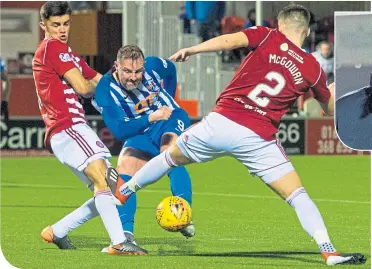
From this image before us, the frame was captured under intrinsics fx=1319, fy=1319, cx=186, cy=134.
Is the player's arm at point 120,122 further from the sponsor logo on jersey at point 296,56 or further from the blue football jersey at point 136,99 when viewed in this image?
the sponsor logo on jersey at point 296,56

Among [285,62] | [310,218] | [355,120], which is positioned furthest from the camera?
[355,120]

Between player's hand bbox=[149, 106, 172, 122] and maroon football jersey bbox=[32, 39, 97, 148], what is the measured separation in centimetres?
54

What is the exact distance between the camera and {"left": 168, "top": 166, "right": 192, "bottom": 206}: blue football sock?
1031cm

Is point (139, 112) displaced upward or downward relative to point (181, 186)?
upward

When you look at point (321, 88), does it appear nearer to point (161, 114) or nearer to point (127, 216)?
point (161, 114)

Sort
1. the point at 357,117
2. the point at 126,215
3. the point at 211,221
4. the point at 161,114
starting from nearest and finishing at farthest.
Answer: the point at 161,114 < the point at 126,215 < the point at 211,221 < the point at 357,117

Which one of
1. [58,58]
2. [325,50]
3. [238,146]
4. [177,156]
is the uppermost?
[58,58]

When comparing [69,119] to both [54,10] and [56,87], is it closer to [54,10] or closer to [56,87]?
[56,87]

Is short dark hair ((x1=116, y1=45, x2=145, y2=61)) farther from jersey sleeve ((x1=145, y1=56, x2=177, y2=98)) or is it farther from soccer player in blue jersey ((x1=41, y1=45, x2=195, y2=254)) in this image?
jersey sleeve ((x1=145, y1=56, x2=177, y2=98))

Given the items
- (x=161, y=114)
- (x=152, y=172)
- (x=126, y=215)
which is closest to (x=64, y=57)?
(x=161, y=114)

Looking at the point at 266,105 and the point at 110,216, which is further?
the point at 110,216

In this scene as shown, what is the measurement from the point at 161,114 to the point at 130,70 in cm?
45

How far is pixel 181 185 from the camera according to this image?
33.9 ft

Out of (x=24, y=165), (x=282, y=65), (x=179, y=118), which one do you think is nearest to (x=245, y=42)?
(x=282, y=65)
